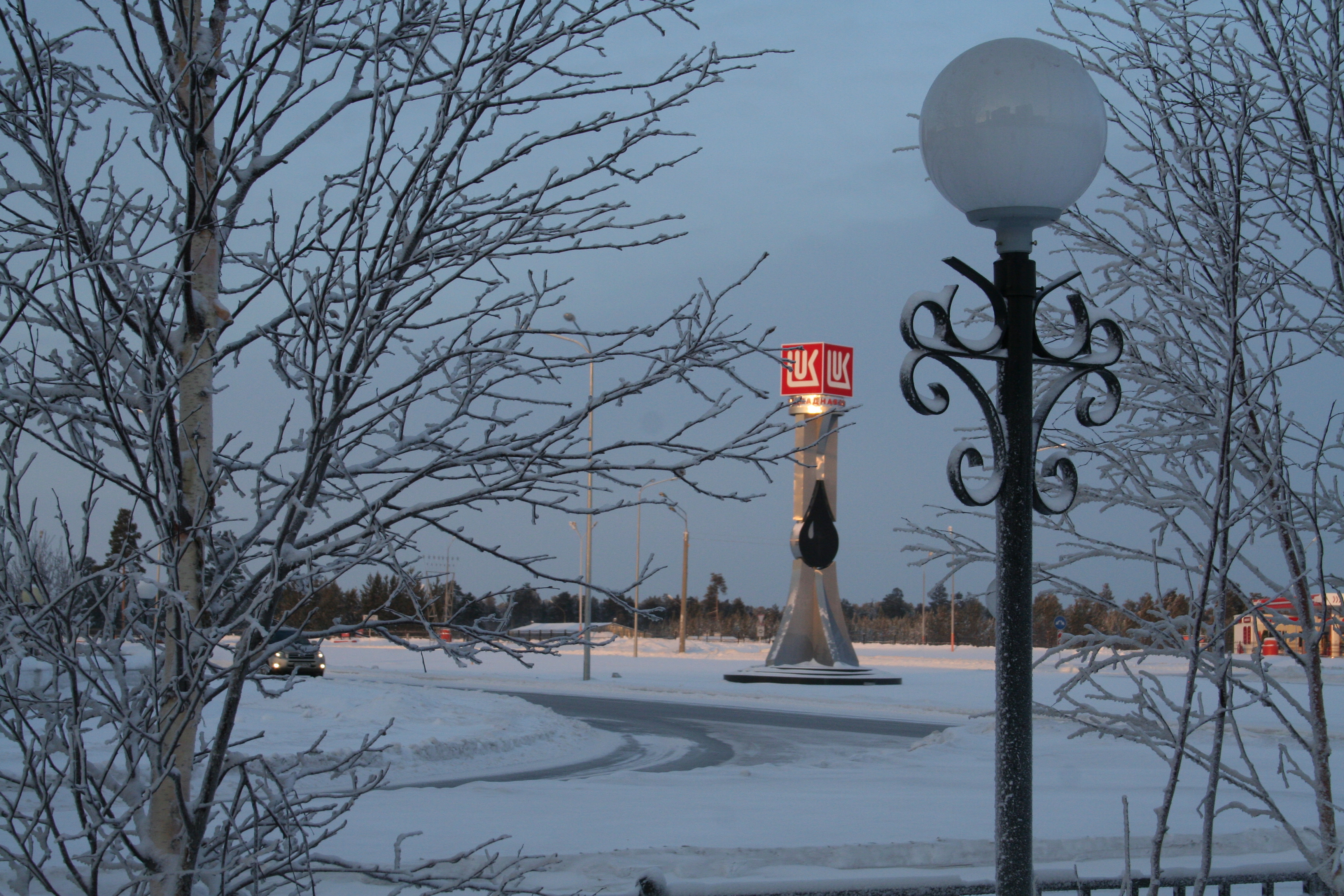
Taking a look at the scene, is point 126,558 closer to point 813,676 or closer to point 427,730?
point 427,730

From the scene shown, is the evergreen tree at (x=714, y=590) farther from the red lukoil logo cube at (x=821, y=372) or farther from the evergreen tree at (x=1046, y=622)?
the red lukoil logo cube at (x=821, y=372)

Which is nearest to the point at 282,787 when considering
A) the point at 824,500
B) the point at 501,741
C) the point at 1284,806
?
the point at 1284,806

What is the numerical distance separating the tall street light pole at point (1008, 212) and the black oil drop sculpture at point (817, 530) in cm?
2646

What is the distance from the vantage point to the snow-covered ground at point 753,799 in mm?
6977

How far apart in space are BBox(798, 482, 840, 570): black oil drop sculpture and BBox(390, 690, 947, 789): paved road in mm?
6321

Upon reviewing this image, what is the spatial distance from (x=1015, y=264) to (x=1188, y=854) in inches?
215

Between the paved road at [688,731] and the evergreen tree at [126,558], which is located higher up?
the evergreen tree at [126,558]

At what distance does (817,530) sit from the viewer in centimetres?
2973

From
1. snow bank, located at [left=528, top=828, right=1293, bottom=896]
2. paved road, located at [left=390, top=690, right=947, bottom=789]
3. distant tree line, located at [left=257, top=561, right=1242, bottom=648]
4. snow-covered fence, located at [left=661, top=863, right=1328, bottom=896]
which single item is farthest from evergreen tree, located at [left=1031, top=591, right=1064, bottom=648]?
snow-covered fence, located at [left=661, top=863, right=1328, bottom=896]

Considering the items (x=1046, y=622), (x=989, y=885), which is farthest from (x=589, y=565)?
(x=1046, y=622)

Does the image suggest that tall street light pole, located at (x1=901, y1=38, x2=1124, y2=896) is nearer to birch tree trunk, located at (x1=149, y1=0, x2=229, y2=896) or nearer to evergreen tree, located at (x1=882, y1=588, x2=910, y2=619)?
birch tree trunk, located at (x1=149, y1=0, x2=229, y2=896)

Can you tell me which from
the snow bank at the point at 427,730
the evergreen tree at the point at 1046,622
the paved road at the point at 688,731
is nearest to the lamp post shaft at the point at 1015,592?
the snow bank at the point at 427,730

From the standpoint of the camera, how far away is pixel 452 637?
10.7ft

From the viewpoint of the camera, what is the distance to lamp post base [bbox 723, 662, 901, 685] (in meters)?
29.2
